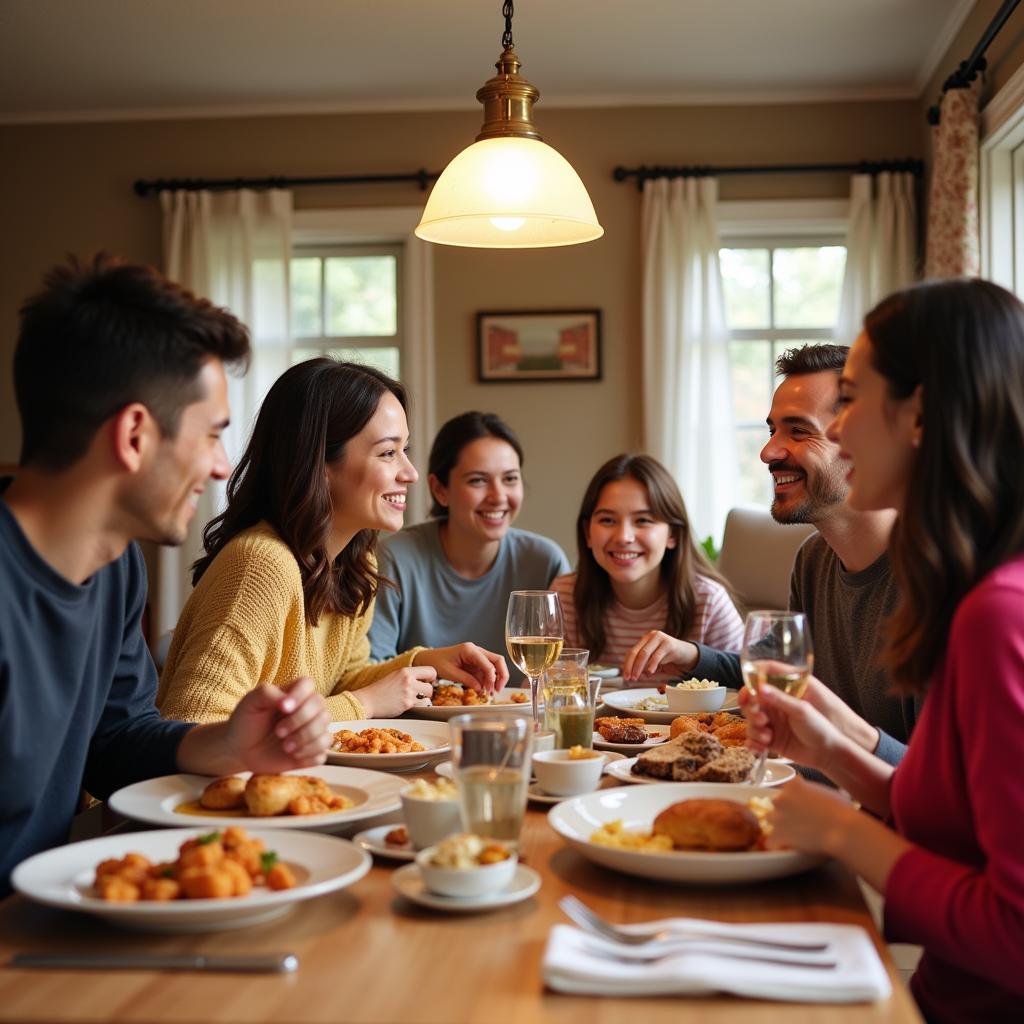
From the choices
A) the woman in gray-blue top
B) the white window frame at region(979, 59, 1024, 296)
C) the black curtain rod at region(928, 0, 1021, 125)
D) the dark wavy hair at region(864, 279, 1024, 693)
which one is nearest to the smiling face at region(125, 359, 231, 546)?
the dark wavy hair at region(864, 279, 1024, 693)

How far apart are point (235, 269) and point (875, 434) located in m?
5.00

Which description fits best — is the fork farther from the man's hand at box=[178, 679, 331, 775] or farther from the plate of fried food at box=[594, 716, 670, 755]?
the plate of fried food at box=[594, 716, 670, 755]

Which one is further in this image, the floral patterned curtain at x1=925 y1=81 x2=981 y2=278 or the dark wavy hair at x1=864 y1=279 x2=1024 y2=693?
the floral patterned curtain at x1=925 y1=81 x2=981 y2=278

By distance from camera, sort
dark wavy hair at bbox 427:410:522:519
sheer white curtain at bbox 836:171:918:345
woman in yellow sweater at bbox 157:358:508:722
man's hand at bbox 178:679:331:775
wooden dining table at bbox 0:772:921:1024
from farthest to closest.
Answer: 1. sheer white curtain at bbox 836:171:918:345
2. dark wavy hair at bbox 427:410:522:519
3. woman in yellow sweater at bbox 157:358:508:722
4. man's hand at bbox 178:679:331:775
5. wooden dining table at bbox 0:772:921:1024

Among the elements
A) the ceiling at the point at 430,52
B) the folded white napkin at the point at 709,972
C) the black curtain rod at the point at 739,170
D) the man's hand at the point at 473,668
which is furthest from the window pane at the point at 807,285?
the folded white napkin at the point at 709,972

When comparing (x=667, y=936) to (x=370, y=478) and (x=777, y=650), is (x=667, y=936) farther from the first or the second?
(x=370, y=478)

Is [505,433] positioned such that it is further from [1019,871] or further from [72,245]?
[72,245]

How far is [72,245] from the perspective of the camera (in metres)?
6.00

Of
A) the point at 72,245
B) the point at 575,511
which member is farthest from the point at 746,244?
the point at 72,245

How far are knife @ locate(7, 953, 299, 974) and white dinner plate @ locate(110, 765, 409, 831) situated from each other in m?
0.30

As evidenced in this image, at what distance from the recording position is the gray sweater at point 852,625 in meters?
2.08

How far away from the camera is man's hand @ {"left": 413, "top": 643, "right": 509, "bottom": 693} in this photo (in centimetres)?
229

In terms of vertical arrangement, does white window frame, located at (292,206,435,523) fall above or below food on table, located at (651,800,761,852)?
above

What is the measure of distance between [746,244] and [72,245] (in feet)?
11.1
